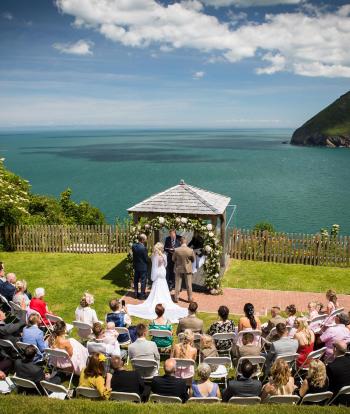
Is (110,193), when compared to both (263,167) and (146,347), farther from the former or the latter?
(146,347)

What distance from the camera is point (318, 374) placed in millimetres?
6707

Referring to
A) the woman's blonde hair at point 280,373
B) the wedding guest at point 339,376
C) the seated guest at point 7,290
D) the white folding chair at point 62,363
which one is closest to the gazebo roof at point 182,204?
the seated guest at point 7,290

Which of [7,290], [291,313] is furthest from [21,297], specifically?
[291,313]

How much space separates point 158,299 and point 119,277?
11.2 ft

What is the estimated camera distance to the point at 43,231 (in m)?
20.6

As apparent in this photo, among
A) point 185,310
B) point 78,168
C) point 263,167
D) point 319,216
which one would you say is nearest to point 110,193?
point 319,216

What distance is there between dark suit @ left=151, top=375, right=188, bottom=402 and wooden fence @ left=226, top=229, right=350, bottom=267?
12162 mm

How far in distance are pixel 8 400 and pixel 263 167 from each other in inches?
4552

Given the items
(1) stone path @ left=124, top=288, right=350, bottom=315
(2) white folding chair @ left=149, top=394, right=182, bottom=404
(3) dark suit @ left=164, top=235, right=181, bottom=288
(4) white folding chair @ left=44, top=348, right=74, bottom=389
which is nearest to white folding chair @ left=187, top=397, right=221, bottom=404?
(2) white folding chair @ left=149, top=394, right=182, bottom=404

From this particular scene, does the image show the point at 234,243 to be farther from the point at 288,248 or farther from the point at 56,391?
the point at 56,391

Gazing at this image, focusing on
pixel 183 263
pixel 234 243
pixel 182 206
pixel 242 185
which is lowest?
pixel 242 185

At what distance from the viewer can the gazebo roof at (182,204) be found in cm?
1558

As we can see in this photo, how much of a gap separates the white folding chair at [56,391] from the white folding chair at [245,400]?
2739 mm

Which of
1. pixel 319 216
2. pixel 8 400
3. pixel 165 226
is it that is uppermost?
pixel 165 226
